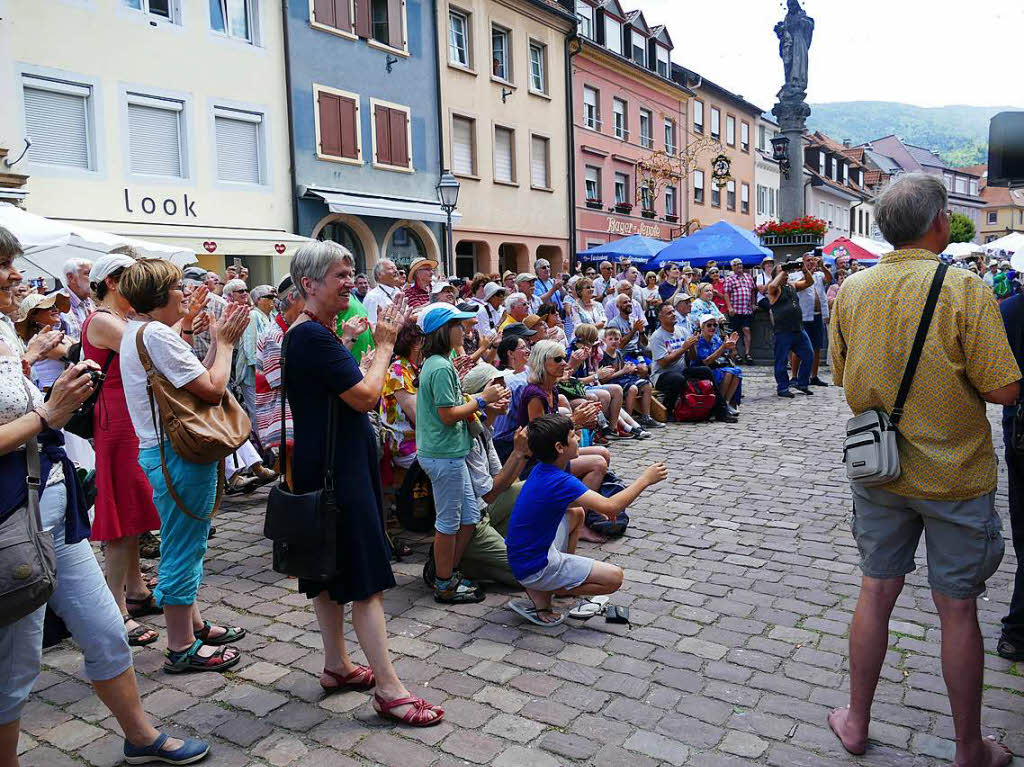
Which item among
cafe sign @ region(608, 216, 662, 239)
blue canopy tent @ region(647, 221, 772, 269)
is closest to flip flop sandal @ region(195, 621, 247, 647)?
blue canopy tent @ region(647, 221, 772, 269)

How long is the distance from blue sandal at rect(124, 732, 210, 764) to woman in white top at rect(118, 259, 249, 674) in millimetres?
819

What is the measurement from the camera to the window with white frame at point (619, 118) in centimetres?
3234

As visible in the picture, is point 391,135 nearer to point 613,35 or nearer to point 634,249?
point 634,249

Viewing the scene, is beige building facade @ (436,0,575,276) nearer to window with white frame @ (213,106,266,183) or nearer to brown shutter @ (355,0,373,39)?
brown shutter @ (355,0,373,39)

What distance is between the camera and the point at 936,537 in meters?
2.96

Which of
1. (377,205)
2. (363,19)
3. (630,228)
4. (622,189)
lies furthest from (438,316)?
(622,189)

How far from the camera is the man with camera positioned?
41.2 ft

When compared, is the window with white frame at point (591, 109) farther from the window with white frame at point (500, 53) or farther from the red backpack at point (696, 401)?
the red backpack at point (696, 401)

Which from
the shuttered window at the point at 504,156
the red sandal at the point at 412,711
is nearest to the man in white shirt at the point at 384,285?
the red sandal at the point at 412,711

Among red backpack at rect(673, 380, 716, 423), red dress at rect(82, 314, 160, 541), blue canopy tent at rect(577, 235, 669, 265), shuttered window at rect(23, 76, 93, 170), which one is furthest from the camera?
blue canopy tent at rect(577, 235, 669, 265)

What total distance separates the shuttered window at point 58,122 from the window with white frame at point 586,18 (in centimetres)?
1985

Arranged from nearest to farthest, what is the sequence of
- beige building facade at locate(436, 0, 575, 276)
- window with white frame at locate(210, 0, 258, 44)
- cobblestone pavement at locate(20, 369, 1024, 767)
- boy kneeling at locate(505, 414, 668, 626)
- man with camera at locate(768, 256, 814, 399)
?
cobblestone pavement at locate(20, 369, 1024, 767) → boy kneeling at locate(505, 414, 668, 626) → man with camera at locate(768, 256, 814, 399) → window with white frame at locate(210, 0, 258, 44) → beige building facade at locate(436, 0, 575, 276)

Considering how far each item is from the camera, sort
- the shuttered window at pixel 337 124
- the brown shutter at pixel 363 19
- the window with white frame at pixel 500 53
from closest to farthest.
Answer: the shuttered window at pixel 337 124
the brown shutter at pixel 363 19
the window with white frame at pixel 500 53

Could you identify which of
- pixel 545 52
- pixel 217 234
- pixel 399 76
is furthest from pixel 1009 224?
pixel 217 234
